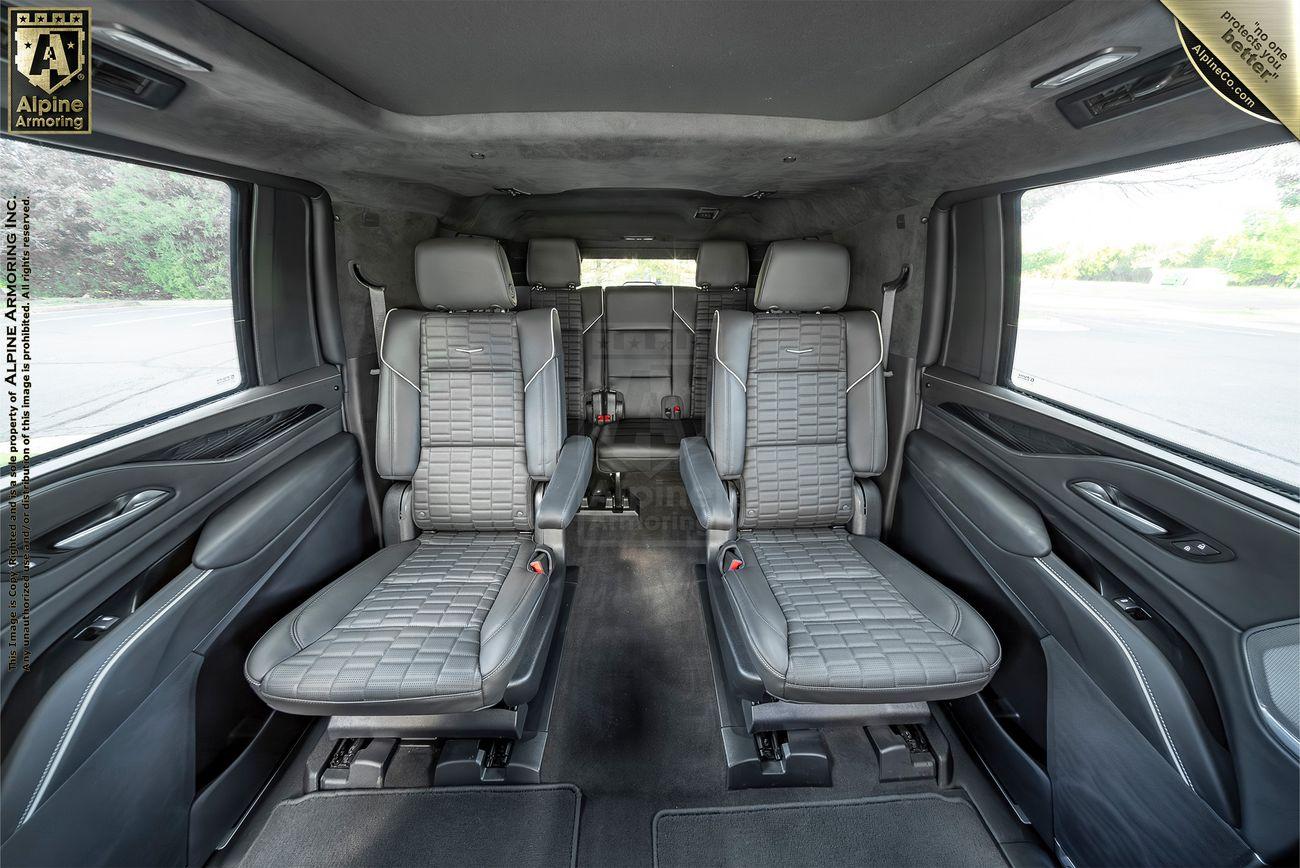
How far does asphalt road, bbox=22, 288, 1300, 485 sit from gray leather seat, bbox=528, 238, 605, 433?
2.42m

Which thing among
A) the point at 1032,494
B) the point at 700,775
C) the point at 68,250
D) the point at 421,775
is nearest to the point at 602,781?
the point at 700,775

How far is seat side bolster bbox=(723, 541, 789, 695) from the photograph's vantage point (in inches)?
58.7

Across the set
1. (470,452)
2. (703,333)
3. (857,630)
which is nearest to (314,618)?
(470,452)

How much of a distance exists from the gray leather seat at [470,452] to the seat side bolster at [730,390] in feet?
1.99

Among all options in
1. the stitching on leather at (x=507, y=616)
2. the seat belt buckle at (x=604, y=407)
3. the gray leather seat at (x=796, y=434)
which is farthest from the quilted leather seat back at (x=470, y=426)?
the seat belt buckle at (x=604, y=407)

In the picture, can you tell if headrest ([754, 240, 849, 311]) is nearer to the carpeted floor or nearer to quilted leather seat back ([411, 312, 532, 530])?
quilted leather seat back ([411, 312, 532, 530])

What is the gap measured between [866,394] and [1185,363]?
1.07 m

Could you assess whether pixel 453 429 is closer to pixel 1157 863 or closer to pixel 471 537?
pixel 471 537

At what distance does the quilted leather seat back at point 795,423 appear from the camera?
7.71 feet

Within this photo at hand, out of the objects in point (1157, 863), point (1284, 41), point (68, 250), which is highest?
point (1284, 41)

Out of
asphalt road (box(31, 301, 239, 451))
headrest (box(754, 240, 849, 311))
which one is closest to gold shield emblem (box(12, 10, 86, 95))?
asphalt road (box(31, 301, 239, 451))

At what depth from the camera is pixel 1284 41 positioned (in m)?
0.88

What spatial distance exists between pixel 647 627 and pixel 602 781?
0.85 m

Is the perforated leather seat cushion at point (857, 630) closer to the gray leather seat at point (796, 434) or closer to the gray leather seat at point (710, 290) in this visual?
the gray leather seat at point (796, 434)
